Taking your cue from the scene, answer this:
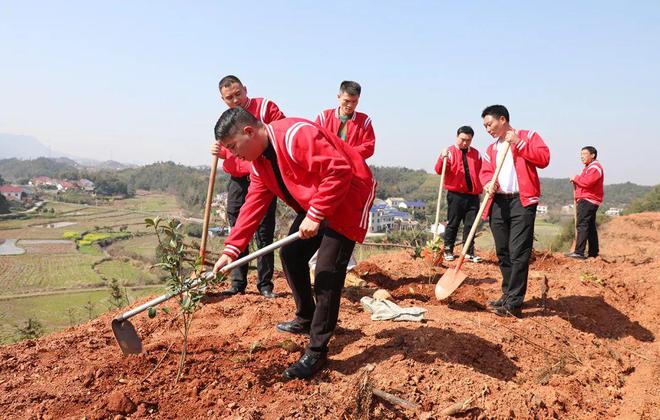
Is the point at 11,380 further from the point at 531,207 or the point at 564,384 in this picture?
the point at 531,207

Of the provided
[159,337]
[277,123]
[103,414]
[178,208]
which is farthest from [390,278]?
[178,208]

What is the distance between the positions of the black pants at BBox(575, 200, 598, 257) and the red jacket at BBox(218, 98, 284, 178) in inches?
242

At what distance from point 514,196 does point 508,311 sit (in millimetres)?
1110

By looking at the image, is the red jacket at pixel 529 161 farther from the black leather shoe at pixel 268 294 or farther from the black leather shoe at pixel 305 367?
the black leather shoe at pixel 268 294

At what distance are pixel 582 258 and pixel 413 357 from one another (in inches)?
238

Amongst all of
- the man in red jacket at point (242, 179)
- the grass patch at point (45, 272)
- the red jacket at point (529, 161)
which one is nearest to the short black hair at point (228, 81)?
the man in red jacket at point (242, 179)

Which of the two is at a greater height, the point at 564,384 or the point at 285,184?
the point at 285,184

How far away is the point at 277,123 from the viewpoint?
2.57 metres

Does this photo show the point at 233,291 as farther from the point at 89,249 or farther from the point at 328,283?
the point at 89,249

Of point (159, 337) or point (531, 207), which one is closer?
point (159, 337)

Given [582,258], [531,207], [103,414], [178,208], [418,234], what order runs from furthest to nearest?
[178,208], [582,258], [418,234], [531,207], [103,414]

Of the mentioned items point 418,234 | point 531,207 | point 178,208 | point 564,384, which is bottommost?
point 178,208

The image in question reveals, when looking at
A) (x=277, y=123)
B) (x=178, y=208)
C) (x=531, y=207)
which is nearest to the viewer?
(x=277, y=123)

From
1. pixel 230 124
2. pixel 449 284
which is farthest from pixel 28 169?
pixel 230 124
